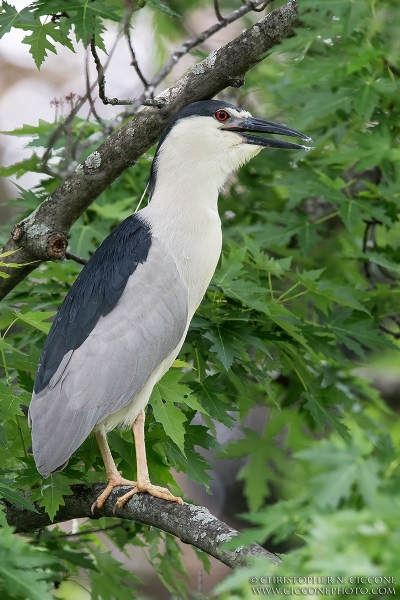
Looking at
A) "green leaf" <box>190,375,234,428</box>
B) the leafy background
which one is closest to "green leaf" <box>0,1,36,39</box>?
the leafy background

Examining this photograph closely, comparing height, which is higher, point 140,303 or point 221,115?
point 221,115

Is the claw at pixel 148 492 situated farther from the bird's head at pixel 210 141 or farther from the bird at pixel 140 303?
the bird's head at pixel 210 141

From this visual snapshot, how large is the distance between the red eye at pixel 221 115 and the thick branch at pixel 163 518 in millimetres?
1559

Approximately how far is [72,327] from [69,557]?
3.00 ft

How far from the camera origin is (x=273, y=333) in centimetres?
293

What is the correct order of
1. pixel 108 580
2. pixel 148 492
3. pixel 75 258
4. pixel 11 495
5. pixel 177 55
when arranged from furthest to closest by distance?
pixel 75 258
pixel 108 580
pixel 148 492
pixel 177 55
pixel 11 495

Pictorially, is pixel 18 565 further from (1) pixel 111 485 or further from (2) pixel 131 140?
(2) pixel 131 140

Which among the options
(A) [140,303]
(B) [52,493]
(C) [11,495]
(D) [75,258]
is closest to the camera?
(C) [11,495]

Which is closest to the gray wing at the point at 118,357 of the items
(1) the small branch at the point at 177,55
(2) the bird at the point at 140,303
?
(2) the bird at the point at 140,303

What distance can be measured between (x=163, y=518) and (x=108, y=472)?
0.44 m

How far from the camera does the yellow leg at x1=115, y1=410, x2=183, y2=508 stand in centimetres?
255

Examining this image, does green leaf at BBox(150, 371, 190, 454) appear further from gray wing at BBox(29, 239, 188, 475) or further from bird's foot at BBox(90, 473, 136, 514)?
bird's foot at BBox(90, 473, 136, 514)

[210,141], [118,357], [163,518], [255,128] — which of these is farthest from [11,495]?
[255,128]

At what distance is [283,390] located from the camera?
387 centimetres
